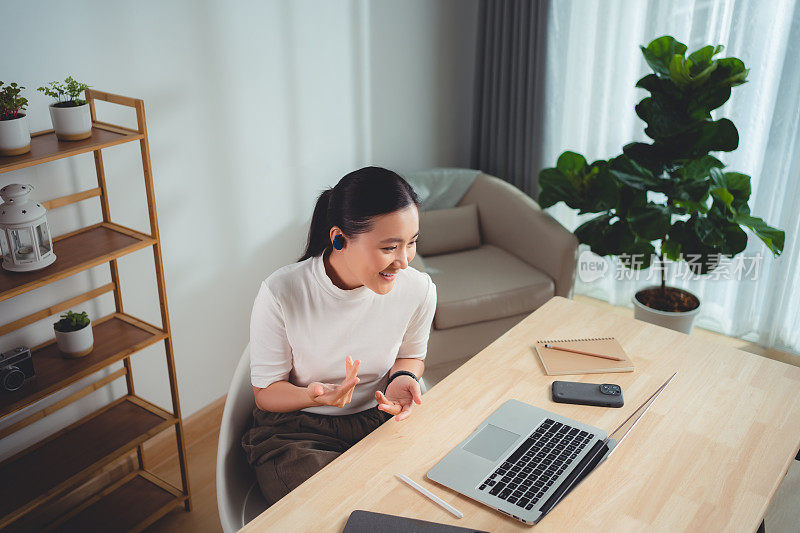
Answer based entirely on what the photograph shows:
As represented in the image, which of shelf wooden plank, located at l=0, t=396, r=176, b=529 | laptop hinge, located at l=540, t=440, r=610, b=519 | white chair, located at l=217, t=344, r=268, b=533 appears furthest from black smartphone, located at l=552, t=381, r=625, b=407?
shelf wooden plank, located at l=0, t=396, r=176, b=529

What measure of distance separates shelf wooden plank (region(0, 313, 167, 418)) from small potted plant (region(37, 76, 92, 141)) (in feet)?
2.02

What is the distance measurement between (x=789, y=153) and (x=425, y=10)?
1749 mm

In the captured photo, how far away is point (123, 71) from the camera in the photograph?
7.07 ft

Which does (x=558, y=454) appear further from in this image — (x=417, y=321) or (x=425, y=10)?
(x=425, y=10)

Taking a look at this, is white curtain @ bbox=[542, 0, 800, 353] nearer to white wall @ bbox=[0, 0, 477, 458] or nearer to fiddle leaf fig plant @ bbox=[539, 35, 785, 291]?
fiddle leaf fig plant @ bbox=[539, 35, 785, 291]

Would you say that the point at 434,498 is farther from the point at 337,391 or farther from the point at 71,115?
the point at 71,115

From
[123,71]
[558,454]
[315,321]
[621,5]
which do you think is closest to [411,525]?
[558,454]

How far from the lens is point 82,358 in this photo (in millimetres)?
2012

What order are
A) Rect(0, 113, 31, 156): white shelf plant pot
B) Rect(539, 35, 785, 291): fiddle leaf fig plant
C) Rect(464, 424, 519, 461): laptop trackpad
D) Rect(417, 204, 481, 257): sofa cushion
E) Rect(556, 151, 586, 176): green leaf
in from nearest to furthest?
1. Rect(464, 424, 519, 461): laptop trackpad
2. Rect(0, 113, 31, 156): white shelf plant pot
3. Rect(539, 35, 785, 291): fiddle leaf fig plant
4. Rect(556, 151, 586, 176): green leaf
5. Rect(417, 204, 481, 257): sofa cushion

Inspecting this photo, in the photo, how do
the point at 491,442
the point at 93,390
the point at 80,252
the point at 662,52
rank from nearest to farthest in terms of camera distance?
1. the point at 491,442
2. the point at 80,252
3. the point at 93,390
4. the point at 662,52

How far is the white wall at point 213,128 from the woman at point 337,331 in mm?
886

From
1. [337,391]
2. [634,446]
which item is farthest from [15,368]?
[634,446]

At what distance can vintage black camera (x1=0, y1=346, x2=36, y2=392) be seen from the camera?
6.00 feet

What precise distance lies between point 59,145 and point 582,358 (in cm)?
145
